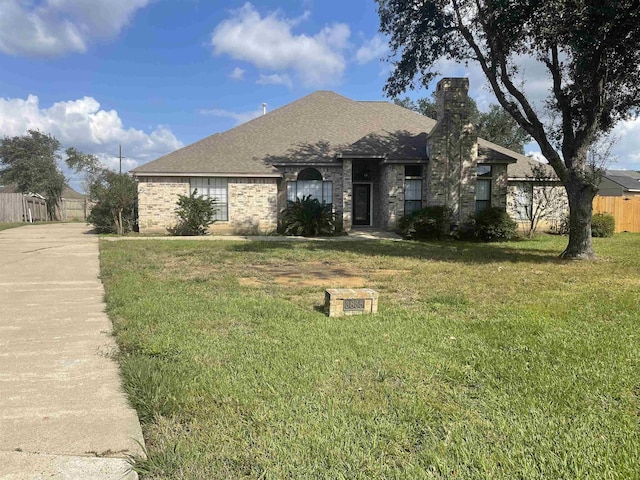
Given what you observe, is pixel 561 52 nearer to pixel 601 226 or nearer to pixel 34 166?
Result: pixel 601 226

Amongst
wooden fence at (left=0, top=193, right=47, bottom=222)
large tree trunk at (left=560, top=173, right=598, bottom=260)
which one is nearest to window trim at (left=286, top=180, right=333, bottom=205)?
large tree trunk at (left=560, top=173, right=598, bottom=260)

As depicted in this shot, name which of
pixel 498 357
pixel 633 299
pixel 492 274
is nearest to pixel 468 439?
pixel 498 357

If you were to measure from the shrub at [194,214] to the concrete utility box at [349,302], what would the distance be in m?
13.9

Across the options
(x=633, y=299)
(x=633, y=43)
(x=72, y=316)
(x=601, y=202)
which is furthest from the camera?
(x=601, y=202)

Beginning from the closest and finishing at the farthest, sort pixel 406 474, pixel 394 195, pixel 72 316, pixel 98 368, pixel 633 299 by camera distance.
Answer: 1. pixel 406 474
2. pixel 98 368
3. pixel 72 316
4. pixel 633 299
5. pixel 394 195

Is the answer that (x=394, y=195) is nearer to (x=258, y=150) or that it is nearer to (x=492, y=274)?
(x=258, y=150)

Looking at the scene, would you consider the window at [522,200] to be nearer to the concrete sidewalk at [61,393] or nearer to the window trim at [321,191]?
the window trim at [321,191]

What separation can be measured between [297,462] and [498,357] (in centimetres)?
250

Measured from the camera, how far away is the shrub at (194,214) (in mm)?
18453

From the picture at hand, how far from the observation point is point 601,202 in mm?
22406

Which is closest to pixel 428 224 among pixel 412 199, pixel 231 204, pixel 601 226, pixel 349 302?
pixel 412 199

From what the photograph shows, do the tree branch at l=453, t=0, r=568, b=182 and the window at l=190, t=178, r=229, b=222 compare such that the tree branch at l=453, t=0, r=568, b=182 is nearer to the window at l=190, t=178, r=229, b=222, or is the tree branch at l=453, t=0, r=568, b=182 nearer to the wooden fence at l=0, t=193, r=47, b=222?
the window at l=190, t=178, r=229, b=222

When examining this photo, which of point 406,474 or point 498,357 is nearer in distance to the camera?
point 406,474

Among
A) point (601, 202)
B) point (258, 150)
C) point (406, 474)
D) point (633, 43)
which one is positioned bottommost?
point (406, 474)
